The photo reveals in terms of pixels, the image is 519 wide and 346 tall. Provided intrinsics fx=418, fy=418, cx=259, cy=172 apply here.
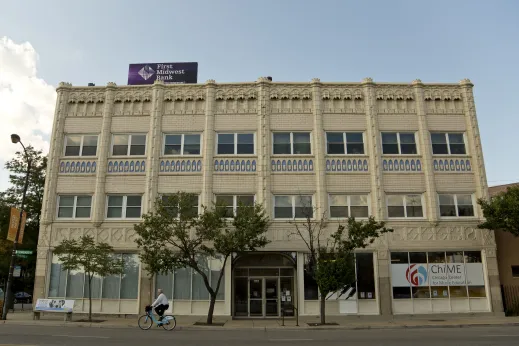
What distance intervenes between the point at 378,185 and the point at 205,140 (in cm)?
1076

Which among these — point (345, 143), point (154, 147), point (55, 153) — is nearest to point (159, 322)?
point (154, 147)

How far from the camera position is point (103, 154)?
2561cm

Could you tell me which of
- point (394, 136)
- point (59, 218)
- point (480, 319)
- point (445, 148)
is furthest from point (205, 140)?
point (480, 319)

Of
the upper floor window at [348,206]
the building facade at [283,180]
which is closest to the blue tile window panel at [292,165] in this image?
the building facade at [283,180]

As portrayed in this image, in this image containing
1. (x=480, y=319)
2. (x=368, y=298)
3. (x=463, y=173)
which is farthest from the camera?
(x=463, y=173)

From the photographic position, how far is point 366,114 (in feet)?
86.2

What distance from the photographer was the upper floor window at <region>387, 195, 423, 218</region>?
24.8 meters

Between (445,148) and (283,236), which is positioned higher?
(445,148)

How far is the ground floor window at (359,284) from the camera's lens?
77.1ft

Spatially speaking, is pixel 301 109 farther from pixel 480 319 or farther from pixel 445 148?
pixel 480 319

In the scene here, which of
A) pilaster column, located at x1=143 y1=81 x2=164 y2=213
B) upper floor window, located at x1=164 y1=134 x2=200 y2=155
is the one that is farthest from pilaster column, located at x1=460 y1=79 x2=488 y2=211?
pilaster column, located at x1=143 y1=81 x2=164 y2=213

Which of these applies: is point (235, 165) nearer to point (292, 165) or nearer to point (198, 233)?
point (292, 165)

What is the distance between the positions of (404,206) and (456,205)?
314 centimetres

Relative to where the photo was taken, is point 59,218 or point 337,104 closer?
point 59,218
